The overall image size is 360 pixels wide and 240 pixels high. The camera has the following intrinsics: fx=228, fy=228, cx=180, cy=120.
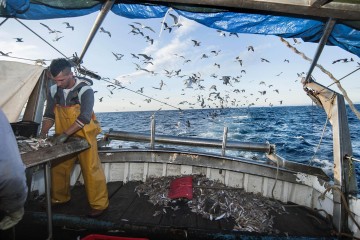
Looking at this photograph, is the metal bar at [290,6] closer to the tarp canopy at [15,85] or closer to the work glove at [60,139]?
the work glove at [60,139]

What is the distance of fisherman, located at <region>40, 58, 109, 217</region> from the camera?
4059 mm

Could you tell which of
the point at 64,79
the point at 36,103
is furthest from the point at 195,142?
the point at 36,103

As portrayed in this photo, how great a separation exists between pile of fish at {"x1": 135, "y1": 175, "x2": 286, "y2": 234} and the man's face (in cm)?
284

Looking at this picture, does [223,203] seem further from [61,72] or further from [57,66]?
[57,66]

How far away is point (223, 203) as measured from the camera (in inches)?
190

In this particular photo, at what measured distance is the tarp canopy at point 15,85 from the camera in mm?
4609

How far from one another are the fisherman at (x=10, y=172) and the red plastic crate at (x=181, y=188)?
3460 mm

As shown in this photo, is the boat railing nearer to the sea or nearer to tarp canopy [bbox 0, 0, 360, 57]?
the sea

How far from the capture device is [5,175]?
163cm

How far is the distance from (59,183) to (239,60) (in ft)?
40.9

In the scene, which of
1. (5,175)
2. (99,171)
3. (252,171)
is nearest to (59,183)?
(99,171)

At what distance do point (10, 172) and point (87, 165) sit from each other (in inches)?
103

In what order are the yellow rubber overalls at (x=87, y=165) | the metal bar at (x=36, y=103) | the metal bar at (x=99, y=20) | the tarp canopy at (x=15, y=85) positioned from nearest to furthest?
1. the metal bar at (x=99, y=20)
2. the yellow rubber overalls at (x=87, y=165)
3. the tarp canopy at (x=15, y=85)
4. the metal bar at (x=36, y=103)

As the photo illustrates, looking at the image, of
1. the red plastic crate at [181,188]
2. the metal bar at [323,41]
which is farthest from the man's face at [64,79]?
the metal bar at [323,41]
